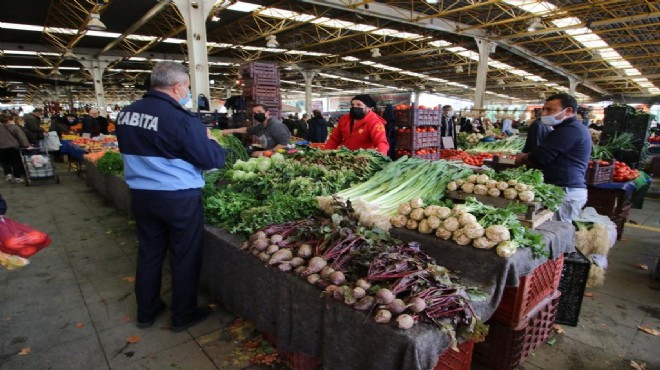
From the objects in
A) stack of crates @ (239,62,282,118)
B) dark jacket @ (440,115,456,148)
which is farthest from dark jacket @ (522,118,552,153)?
stack of crates @ (239,62,282,118)

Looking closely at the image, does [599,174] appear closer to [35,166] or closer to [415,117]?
[415,117]

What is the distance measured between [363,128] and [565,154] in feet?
8.05

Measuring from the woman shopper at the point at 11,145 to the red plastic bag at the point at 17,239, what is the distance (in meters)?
9.46

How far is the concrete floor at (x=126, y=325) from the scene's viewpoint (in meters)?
2.73

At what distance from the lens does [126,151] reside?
2.63 m

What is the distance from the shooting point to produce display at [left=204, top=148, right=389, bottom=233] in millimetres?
3037

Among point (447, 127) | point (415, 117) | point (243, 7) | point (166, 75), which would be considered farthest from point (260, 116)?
point (243, 7)

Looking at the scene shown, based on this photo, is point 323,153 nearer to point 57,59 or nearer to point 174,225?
point 174,225

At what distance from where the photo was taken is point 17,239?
2.03 metres

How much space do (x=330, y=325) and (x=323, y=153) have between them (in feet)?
9.01

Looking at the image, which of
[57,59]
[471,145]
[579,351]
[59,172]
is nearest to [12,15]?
[59,172]

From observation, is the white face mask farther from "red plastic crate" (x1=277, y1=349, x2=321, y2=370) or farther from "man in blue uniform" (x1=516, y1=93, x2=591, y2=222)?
"red plastic crate" (x1=277, y1=349, x2=321, y2=370)

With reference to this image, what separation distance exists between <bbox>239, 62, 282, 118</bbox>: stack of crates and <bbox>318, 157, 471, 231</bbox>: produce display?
→ 23.5 feet

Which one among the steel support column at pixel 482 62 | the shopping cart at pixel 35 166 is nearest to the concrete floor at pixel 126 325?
the shopping cart at pixel 35 166
